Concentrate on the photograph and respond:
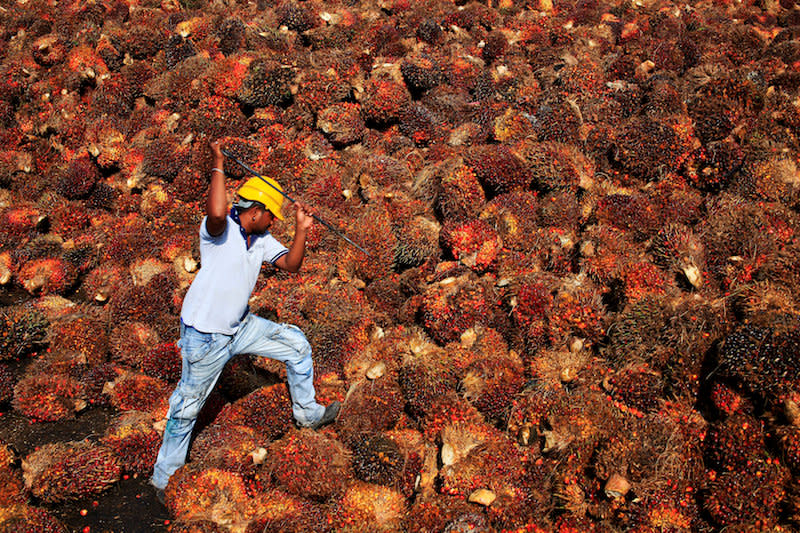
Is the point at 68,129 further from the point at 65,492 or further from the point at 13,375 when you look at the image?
the point at 65,492

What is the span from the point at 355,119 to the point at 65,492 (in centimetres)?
650

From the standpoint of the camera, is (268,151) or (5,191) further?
(5,191)

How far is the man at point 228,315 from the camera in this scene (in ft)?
16.3

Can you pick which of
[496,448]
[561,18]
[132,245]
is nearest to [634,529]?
[496,448]

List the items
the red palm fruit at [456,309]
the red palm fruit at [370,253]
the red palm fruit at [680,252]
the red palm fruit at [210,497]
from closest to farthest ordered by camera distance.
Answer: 1. the red palm fruit at [210,497]
2. the red palm fruit at [680,252]
3. the red palm fruit at [456,309]
4. the red palm fruit at [370,253]

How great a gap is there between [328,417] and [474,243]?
2.82 metres

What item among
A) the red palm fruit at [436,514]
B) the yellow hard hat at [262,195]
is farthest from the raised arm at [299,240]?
the red palm fruit at [436,514]

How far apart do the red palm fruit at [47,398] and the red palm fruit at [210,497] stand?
6.46 ft

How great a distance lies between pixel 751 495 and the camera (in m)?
4.58

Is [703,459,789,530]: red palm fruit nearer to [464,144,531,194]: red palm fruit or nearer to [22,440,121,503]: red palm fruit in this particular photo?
[464,144,531,194]: red palm fruit

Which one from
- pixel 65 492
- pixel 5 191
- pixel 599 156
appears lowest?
pixel 5 191

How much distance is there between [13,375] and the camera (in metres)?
6.93

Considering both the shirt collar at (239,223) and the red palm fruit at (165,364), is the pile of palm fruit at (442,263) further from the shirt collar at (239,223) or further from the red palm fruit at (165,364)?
the shirt collar at (239,223)

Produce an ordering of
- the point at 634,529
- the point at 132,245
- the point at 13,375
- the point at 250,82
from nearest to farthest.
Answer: the point at 634,529, the point at 13,375, the point at 132,245, the point at 250,82
